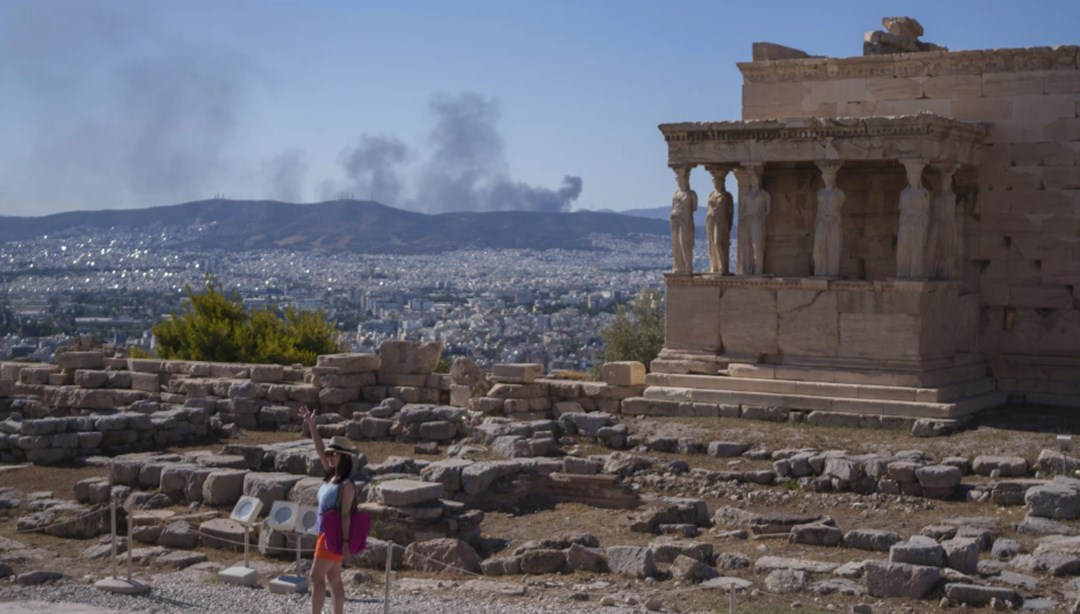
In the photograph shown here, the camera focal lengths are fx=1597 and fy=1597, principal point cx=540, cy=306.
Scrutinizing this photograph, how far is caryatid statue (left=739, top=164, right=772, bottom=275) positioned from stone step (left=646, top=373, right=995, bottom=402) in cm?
146

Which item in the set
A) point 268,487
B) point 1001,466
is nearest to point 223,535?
point 268,487

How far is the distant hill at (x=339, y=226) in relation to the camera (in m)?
113

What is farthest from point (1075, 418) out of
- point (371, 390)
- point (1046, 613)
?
point (371, 390)

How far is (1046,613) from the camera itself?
11.0m

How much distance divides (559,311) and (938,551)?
143 ft

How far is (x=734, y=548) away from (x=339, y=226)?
106296mm

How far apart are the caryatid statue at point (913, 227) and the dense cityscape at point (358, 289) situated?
39.0ft

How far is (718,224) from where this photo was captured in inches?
806

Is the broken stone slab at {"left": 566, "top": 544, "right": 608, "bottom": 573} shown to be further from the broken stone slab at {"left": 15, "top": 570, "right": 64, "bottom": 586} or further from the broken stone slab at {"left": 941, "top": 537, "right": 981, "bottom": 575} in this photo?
the broken stone slab at {"left": 15, "top": 570, "right": 64, "bottom": 586}

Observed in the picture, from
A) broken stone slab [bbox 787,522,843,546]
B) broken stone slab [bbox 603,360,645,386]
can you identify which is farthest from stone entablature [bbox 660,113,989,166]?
broken stone slab [bbox 787,522,843,546]

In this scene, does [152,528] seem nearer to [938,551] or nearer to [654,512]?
[654,512]

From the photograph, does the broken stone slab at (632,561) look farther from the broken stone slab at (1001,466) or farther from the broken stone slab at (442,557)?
the broken stone slab at (1001,466)

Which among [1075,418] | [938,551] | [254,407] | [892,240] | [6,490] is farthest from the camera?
[254,407]

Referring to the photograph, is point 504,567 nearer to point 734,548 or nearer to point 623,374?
point 734,548
